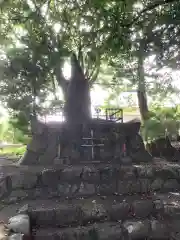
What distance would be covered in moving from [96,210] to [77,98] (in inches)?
181

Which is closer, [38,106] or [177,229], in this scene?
[177,229]

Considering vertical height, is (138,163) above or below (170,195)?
above

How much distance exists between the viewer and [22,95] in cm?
884

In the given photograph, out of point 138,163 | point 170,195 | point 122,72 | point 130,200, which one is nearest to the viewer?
point 130,200

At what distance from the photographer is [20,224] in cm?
492

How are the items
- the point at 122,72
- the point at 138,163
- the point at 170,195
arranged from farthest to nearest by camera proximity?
1. the point at 138,163
2. the point at 122,72
3. the point at 170,195

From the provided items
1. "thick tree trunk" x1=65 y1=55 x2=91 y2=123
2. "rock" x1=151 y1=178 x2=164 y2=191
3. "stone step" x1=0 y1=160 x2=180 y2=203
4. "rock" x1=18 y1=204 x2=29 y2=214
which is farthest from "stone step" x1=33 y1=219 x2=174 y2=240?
"thick tree trunk" x1=65 y1=55 x2=91 y2=123

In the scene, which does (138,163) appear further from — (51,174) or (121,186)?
(51,174)

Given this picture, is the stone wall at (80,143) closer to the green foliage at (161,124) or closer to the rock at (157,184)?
the rock at (157,184)

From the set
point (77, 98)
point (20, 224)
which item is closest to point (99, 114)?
point (77, 98)

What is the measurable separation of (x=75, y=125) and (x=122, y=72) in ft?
8.52

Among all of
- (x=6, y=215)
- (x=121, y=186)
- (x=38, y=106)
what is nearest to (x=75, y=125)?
(x=38, y=106)

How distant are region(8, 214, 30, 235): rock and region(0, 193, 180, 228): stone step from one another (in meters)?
0.44

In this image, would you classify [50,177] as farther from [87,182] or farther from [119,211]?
[119,211]
